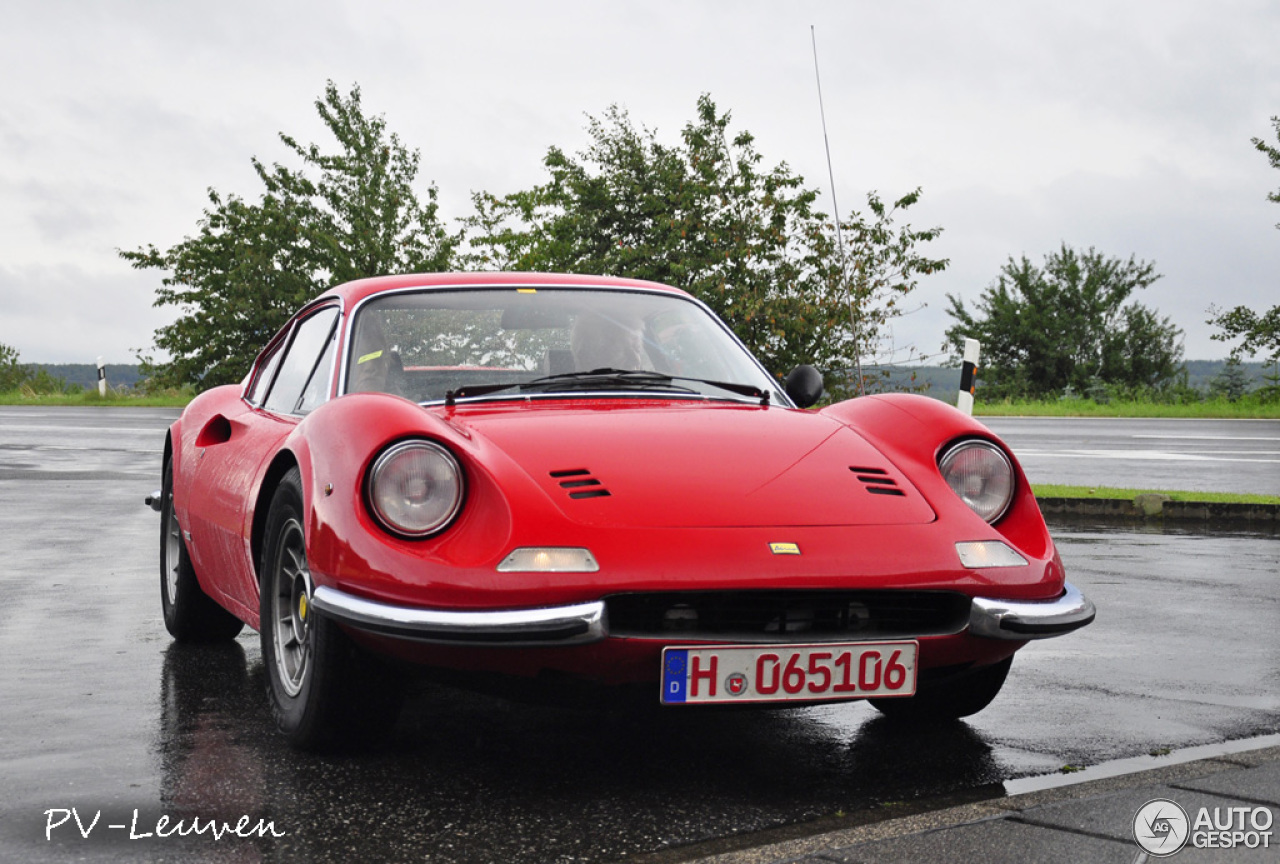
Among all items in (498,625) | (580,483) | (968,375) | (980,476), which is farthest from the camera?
(968,375)

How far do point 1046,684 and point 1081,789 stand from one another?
1.40 meters

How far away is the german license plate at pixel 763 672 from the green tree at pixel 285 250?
1305 inches

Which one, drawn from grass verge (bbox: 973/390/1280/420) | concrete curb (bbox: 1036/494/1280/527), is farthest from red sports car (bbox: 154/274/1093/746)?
grass verge (bbox: 973/390/1280/420)

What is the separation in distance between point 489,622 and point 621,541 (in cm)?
34

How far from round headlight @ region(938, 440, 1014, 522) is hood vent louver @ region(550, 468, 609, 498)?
3.28 ft

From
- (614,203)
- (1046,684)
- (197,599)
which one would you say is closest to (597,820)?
(1046,684)

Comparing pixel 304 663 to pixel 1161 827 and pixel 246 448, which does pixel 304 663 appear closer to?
pixel 246 448

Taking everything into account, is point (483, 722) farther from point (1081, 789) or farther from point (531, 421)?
point (1081, 789)

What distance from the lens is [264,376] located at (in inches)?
211

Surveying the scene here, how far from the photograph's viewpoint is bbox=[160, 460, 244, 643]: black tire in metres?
5.24

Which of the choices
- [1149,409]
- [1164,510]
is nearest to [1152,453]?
[1164,510]

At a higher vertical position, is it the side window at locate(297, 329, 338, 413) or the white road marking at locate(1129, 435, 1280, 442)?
the side window at locate(297, 329, 338, 413)

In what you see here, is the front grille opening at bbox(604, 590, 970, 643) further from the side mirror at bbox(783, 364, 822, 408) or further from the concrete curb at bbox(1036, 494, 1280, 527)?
the concrete curb at bbox(1036, 494, 1280, 527)

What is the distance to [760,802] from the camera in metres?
3.27
